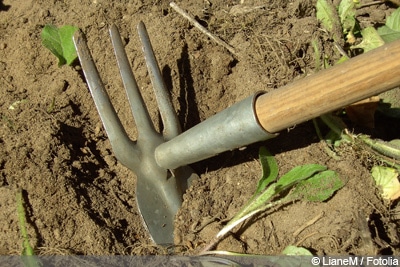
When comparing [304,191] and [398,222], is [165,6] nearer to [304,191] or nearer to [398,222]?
[304,191]

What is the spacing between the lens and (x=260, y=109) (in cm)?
138

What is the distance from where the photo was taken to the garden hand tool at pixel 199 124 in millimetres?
1212

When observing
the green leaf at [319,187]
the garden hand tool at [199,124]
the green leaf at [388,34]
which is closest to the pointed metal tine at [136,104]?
the garden hand tool at [199,124]

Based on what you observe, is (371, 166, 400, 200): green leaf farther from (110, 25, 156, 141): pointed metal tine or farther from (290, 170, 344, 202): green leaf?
(110, 25, 156, 141): pointed metal tine

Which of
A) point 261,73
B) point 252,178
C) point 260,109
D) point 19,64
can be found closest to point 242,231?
point 252,178

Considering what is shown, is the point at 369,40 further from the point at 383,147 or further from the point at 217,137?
the point at 217,137

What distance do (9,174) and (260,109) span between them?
2.57 ft

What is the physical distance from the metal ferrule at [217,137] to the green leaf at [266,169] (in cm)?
17

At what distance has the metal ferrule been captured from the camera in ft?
4.58

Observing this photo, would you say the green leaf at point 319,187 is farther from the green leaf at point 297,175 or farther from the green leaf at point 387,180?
the green leaf at point 387,180

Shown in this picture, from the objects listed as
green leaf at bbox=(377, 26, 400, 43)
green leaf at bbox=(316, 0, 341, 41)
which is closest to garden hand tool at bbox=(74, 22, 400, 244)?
green leaf at bbox=(316, 0, 341, 41)

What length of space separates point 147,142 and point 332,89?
2.24 ft

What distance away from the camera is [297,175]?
5.19 ft

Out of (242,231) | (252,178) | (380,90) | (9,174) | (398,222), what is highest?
(9,174)
